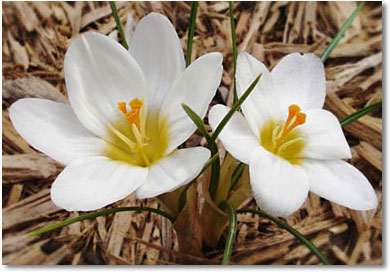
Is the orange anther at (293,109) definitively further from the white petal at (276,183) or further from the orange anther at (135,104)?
the orange anther at (135,104)

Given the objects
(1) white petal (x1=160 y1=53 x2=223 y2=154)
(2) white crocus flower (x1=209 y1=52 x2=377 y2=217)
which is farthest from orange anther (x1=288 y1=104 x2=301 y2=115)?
(1) white petal (x1=160 y1=53 x2=223 y2=154)

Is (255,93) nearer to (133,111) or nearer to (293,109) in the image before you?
(293,109)

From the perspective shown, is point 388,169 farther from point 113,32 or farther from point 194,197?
point 113,32

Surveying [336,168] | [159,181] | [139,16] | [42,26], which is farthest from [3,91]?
[336,168]

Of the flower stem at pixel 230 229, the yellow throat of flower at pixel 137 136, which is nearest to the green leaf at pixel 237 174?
the flower stem at pixel 230 229

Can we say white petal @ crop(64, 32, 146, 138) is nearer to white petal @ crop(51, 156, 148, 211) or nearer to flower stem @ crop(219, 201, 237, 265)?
white petal @ crop(51, 156, 148, 211)

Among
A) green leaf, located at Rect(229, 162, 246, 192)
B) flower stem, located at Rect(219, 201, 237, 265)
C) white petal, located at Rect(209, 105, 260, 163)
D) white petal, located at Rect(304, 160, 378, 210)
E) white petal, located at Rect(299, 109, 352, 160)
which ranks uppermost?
white petal, located at Rect(209, 105, 260, 163)
